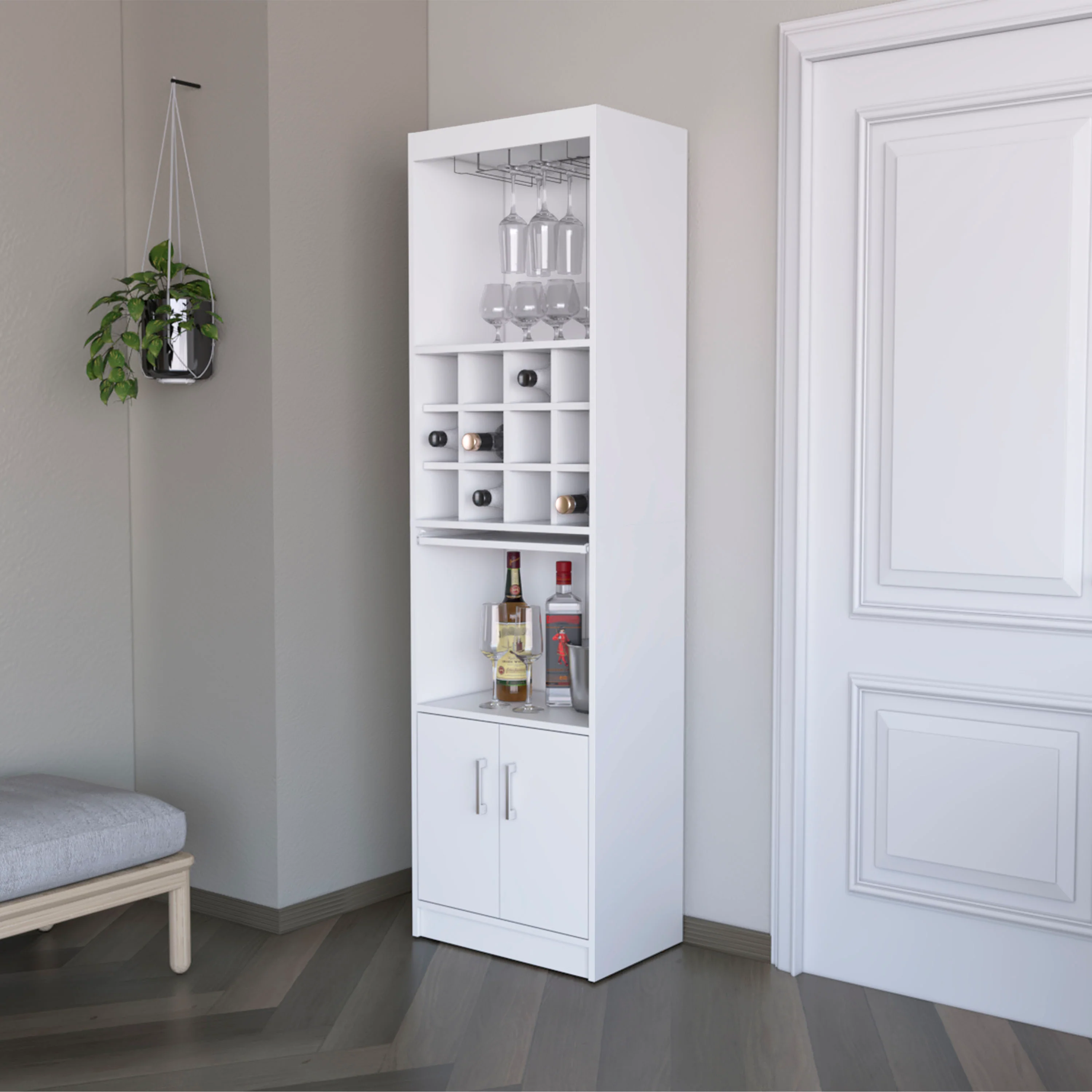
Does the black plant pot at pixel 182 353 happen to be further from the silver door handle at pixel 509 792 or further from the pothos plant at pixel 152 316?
the silver door handle at pixel 509 792

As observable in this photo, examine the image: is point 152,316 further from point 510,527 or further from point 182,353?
point 510,527

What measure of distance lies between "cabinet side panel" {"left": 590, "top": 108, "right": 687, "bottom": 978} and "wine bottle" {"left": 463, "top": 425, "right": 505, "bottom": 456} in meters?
0.35

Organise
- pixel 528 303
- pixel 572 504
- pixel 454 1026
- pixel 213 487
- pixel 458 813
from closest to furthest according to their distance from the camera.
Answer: pixel 454 1026
pixel 572 504
pixel 528 303
pixel 458 813
pixel 213 487

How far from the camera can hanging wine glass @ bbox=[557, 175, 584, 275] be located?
311cm

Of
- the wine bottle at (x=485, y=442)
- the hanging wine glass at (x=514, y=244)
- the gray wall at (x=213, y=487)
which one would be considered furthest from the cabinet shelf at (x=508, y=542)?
the hanging wine glass at (x=514, y=244)

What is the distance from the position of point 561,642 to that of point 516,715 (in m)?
0.23

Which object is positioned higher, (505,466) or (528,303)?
(528,303)

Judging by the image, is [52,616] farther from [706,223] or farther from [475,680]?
[706,223]

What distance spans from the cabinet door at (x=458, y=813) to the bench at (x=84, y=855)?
606mm

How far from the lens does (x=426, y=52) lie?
3.61m

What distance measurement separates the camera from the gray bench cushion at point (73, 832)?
9.01 ft

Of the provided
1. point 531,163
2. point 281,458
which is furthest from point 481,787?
point 531,163

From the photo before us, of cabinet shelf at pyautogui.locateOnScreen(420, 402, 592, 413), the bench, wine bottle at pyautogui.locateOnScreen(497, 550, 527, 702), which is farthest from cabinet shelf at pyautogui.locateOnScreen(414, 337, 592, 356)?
the bench

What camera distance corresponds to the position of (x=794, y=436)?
304 centimetres
